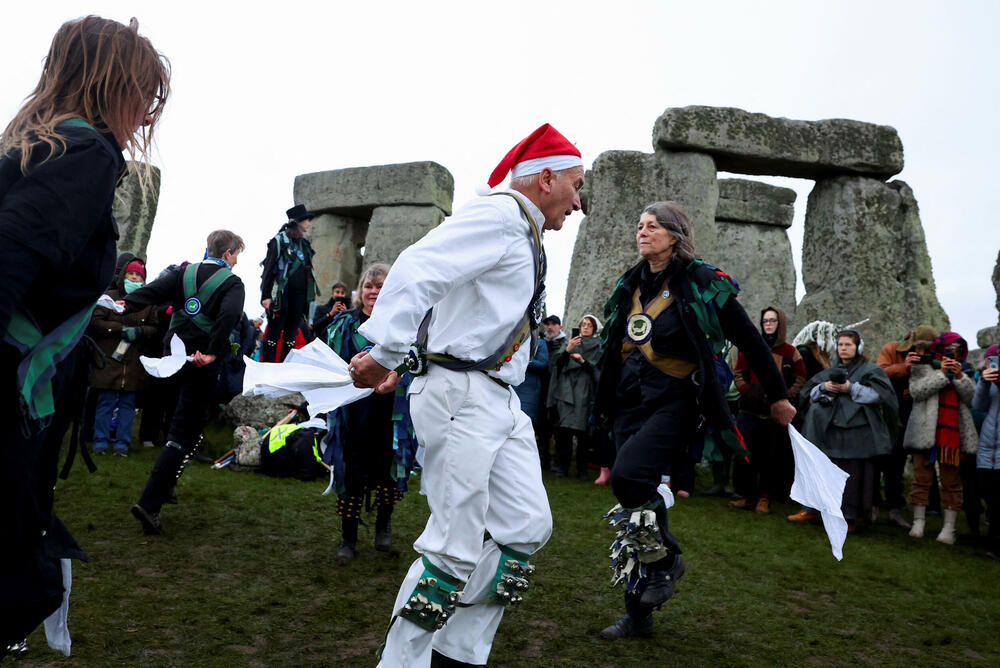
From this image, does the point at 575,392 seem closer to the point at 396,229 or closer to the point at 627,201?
the point at 627,201

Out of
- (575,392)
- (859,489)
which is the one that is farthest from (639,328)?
(575,392)

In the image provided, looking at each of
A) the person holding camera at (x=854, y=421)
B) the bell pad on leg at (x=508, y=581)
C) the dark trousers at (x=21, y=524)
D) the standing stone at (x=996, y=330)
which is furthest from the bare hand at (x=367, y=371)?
the standing stone at (x=996, y=330)

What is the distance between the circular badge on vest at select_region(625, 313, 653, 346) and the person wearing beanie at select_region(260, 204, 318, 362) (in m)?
5.57

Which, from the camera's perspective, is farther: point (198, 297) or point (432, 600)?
point (198, 297)

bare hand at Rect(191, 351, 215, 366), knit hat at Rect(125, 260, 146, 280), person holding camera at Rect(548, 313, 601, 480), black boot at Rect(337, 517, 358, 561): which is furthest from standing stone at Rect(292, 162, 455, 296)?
black boot at Rect(337, 517, 358, 561)

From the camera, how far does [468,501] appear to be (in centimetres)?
242

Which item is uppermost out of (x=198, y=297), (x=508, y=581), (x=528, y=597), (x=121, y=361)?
(x=198, y=297)

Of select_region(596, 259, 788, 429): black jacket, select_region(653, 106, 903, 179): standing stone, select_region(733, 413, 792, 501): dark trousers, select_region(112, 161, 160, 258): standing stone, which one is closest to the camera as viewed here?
select_region(596, 259, 788, 429): black jacket

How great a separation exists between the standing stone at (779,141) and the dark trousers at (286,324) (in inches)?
179

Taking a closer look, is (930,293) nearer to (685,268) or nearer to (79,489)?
(685,268)

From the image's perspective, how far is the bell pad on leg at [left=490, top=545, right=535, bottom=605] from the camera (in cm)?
248

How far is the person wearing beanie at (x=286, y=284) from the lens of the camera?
8.94m

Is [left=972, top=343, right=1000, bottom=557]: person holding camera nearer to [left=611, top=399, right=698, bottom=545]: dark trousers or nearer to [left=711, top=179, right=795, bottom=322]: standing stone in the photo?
[left=611, top=399, right=698, bottom=545]: dark trousers

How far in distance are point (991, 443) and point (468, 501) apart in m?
5.68
